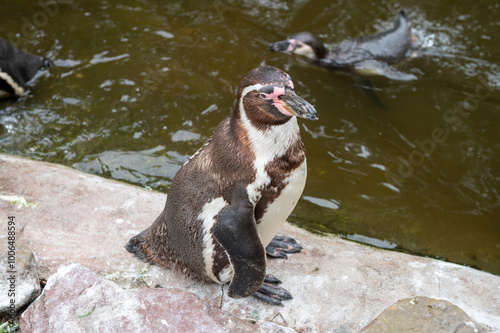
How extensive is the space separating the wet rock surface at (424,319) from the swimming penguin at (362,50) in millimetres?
4041

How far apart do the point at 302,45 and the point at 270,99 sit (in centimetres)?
389

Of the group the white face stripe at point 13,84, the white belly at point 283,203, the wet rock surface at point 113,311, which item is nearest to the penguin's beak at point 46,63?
the white face stripe at point 13,84

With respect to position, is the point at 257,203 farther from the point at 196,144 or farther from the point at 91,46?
the point at 91,46

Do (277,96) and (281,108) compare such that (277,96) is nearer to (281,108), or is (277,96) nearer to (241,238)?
(281,108)

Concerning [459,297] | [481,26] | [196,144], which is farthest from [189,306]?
[481,26]

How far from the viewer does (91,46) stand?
649 cm

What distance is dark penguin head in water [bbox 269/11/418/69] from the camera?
20.9 feet

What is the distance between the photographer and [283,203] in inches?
117

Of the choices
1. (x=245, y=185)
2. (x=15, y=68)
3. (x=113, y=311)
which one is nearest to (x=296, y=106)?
(x=245, y=185)

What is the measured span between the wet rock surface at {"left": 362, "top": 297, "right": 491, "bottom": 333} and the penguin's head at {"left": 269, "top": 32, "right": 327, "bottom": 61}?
4.10 m

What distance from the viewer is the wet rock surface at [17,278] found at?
288cm

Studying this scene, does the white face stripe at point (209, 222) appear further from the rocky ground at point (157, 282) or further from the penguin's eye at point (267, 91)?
the penguin's eye at point (267, 91)

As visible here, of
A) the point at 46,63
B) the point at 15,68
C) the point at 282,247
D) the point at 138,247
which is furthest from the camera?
the point at 46,63

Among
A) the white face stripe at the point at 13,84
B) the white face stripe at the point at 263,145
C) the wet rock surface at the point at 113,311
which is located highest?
the white face stripe at the point at 263,145
